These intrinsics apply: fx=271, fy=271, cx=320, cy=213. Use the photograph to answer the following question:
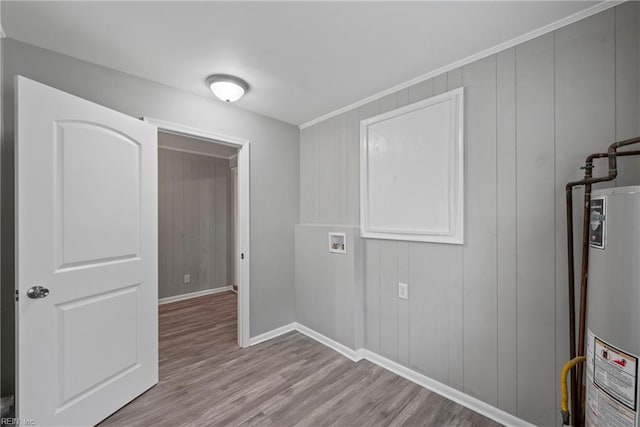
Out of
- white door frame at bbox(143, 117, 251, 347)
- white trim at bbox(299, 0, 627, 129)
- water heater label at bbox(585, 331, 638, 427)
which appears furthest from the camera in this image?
white door frame at bbox(143, 117, 251, 347)

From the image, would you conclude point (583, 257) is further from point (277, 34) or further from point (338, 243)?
point (277, 34)

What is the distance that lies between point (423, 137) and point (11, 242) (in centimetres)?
288

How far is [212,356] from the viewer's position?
262 cm

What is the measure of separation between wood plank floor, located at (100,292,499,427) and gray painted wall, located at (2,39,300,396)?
0.51 metres

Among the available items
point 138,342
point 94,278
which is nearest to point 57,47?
point 94,278

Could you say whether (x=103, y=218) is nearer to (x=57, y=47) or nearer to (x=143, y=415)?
(x=57, y=47)

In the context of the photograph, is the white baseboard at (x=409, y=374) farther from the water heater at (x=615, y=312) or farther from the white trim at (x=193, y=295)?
the white trim at (x=193, y=295)

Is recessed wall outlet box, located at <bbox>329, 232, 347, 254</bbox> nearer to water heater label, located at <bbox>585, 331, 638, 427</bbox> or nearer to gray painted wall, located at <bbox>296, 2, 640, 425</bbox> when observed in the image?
gray painted wall, located at <bbox>296, 2, 640, 425</bbox>

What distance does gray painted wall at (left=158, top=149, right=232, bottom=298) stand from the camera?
14.3 ft

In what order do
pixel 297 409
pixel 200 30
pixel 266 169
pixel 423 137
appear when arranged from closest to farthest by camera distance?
pixel 200 30
pixel 297 409
pixel 423 137
pixel 266 169

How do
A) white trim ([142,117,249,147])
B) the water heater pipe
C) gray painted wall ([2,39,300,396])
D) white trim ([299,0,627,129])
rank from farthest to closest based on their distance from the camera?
1. white trim ([142,117,249,147])
2. gray painted wall ([2,39,300,396])
3. white trim ([299,0,627,129])
4. the water heater pipe

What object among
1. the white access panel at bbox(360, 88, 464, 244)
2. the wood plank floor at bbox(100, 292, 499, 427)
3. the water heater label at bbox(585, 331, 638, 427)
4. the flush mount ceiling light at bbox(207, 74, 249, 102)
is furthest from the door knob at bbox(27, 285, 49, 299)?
the water heater label at bbox(585, 331, 638, 427)

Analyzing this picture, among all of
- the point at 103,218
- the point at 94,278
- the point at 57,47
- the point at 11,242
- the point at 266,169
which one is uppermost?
the point at 57,47

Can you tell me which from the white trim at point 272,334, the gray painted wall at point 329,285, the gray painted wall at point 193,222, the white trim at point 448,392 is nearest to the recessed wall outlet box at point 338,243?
the gray painted wall at point 329,285
